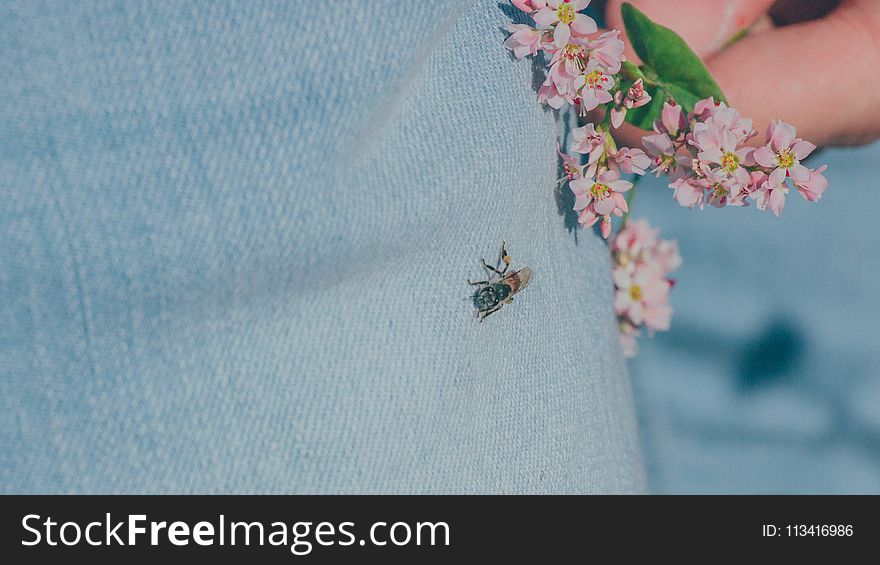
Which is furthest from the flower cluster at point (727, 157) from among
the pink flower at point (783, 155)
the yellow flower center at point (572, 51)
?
the yellow flower center at point (572, 51)

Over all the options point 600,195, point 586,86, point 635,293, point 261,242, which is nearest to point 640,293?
point 635,293

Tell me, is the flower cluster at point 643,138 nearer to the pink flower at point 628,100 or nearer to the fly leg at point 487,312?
the pink flower at point 628,100

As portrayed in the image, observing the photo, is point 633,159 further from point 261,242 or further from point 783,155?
point 261,242

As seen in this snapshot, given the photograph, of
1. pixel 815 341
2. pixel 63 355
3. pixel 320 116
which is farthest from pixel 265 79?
pixel 815 341

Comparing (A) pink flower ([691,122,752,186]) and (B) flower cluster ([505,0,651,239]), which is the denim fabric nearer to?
(B) flower cluster ([505,0,651,239])

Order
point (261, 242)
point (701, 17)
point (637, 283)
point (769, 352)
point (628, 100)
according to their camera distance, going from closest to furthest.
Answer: point (261, 242)
point (628, 100)
point (701, 17)
point (637, 283)
point (769, 352)

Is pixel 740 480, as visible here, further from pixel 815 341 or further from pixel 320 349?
pixel 320 349
